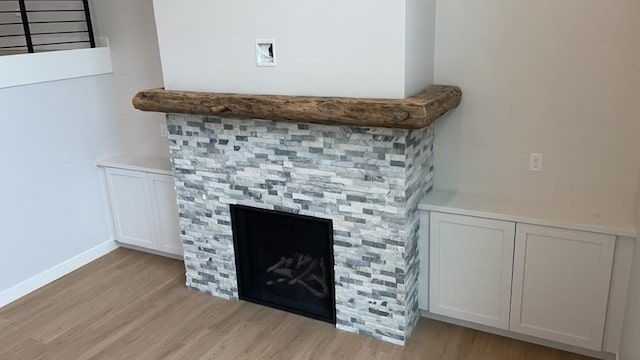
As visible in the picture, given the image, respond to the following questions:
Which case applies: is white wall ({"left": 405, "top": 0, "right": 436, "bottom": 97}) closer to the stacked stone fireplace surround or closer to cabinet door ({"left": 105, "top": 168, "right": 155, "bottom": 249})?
the stacked stone fireplace surround

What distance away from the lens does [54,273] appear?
149 inches

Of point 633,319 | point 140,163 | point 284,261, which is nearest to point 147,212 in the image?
point 140,163

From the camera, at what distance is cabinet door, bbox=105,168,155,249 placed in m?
3.87

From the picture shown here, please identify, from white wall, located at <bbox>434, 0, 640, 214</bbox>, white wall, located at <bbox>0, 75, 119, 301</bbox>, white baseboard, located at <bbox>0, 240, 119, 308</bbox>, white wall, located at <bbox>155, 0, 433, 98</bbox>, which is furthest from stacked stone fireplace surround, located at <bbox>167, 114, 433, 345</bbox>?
white baseboard, located at <bbox>0, 240, 119, 308</bbox>

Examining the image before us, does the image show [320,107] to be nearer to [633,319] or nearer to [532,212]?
[532,212]

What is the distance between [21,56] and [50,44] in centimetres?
74

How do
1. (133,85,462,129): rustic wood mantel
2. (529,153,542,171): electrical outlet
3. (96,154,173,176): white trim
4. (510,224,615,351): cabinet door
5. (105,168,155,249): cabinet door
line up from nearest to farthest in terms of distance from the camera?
1. (133,85,462,129): rustic wood mantel
2. (510,224,615,351): cabinet door
3. (529,153,542,171): electrical outlet
4. (96,154,173,176): white trim
5. (105,168,155,249): cabinet door

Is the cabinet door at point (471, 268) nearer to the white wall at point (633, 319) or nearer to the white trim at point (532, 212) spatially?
the white trim at point (532, 212)

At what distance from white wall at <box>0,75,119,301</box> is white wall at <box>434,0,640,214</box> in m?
2.62

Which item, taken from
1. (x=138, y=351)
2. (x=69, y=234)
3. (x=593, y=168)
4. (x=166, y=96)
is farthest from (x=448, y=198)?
(x=69, y=234)

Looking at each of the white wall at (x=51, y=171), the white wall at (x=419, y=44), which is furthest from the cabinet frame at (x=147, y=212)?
the white wall at (x=419, y=44)

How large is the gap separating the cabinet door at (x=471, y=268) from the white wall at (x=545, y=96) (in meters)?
0.33

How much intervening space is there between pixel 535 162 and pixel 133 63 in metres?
2.91

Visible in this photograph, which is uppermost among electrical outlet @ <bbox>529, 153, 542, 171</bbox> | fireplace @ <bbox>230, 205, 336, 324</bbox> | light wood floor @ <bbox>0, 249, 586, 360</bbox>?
electrical outlet @ <bbox>529, 153, 542, 171</bbox>
